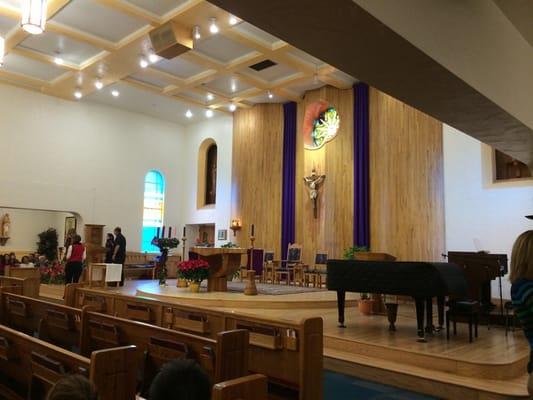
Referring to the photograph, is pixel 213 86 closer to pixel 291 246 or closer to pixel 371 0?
pixel 291 246

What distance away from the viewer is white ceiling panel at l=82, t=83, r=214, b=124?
40.2 feet

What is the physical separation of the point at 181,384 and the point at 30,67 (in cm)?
1145

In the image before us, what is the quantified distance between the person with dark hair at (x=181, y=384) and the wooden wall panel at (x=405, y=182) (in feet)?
26.4

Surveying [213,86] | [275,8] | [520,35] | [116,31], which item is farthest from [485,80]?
[213,86]

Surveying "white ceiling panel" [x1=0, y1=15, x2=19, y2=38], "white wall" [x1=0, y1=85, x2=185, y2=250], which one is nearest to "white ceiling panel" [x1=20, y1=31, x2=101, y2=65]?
"white ceiling panel" [x1=0, y1=15, x2=19, y2=38]

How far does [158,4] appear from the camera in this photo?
7.68 m

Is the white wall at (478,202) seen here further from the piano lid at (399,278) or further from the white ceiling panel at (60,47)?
the white ceiling panel at (60,47)

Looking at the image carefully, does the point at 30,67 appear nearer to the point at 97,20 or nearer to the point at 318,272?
the point at 97,20

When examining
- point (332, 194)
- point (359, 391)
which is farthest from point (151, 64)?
point (359, 391)

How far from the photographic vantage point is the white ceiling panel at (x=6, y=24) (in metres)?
8.48

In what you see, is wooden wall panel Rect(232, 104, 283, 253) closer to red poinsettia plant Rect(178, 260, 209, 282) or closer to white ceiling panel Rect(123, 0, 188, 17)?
red poinsettia plant Rect(178, 260, 209, 282)

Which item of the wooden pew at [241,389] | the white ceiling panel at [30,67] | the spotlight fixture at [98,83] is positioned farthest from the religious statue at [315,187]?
the wooden pew at [241,389]

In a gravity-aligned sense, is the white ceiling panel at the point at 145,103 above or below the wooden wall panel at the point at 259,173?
above

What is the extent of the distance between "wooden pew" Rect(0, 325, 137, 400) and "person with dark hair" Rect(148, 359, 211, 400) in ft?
1.49
